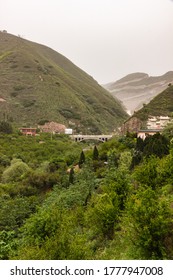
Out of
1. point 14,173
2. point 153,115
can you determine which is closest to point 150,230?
point 14,173

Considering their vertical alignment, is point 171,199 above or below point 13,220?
above

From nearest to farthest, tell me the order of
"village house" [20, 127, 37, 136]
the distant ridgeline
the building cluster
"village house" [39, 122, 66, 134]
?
the building cluster, the distant ridgeline, "village house" [20, 127, 37, 136], "village house" [39, 122, 66, 134]

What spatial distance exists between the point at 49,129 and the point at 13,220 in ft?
137

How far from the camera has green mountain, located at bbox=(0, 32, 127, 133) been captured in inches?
2591

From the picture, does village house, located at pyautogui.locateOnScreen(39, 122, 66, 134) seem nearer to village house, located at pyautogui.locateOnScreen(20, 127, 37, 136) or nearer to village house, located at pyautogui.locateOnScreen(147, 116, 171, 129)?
village house, located at pyautogui.locateOnScreen(20, 127, 37, 136)

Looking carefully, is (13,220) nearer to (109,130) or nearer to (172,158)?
(172,158)

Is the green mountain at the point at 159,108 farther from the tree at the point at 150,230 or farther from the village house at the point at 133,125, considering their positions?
the tree at the point at 150,230

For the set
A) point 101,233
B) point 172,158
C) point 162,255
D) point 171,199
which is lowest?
point 101,233

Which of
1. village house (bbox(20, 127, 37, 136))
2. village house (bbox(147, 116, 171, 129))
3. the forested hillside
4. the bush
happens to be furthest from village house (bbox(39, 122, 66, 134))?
the forested hillside

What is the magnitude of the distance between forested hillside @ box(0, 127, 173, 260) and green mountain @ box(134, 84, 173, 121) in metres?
14.7

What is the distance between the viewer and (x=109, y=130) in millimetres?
77438

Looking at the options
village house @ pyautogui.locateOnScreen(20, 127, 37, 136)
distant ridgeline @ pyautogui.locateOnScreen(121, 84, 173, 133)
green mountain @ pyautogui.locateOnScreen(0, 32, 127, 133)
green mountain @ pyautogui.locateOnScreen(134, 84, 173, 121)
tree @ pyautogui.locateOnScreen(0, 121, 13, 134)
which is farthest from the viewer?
green mountain @ pyautogui.locateOnScreen(0, 32, 127, 133)

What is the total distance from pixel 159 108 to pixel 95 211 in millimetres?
36635

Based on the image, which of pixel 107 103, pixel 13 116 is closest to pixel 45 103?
pixel 13 116
